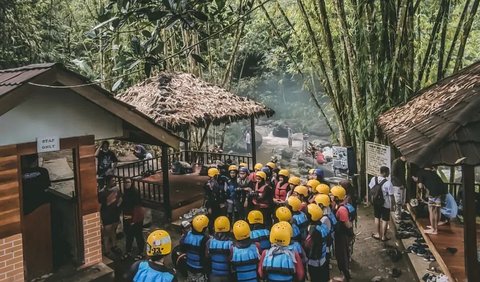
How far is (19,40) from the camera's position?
11.5m

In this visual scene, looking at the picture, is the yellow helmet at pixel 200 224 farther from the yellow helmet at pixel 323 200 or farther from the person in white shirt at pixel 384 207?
the person in white shirt at pixel 384 207

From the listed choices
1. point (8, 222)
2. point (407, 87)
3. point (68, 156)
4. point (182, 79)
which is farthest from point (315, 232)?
point (68, 156)

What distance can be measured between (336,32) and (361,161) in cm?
392

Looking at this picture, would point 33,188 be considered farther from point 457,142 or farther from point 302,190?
point 457,142

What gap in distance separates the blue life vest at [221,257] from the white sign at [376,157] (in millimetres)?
4863

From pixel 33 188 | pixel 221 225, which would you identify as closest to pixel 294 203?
pixel 221 225

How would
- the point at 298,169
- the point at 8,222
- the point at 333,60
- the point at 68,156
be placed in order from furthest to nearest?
the point at 298,169 < the point at 68,156 < the point at 333,60 < the point at 8,222

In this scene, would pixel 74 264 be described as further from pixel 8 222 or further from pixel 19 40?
pixel 19 40

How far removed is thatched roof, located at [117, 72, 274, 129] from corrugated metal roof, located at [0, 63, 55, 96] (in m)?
4.38

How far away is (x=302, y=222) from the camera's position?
635 centimetres

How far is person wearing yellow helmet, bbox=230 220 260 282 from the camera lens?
505 centimetres

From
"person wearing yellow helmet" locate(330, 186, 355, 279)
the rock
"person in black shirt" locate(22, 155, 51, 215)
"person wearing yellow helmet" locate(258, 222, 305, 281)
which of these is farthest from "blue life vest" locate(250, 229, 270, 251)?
the rock

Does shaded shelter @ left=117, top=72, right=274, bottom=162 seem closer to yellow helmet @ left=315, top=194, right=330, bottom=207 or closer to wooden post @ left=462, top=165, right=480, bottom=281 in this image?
yellow helmet @ left=315, top=194, right=330, bottom=207

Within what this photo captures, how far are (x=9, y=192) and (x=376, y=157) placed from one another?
280 inches
